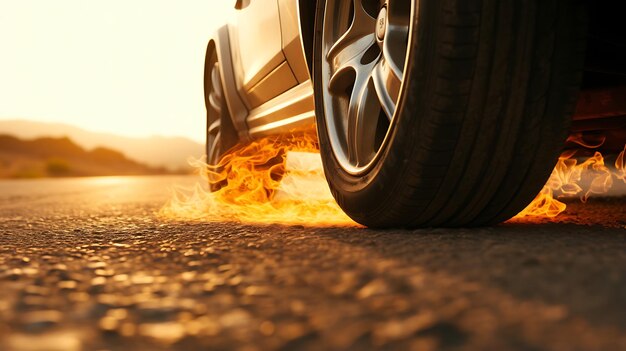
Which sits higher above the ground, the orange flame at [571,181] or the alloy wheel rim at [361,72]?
the alloy wheel rim at [361,72]

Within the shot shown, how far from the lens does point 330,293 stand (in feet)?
3.68

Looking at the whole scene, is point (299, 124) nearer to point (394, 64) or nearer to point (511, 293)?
point (394, 64)

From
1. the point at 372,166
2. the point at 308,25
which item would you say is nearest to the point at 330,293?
the point at 372,166

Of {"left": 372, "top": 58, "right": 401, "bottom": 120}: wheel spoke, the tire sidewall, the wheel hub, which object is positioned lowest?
the tire sidewall

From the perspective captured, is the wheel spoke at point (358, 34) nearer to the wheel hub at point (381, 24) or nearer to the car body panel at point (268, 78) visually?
the wheel hub at point (381, 24)

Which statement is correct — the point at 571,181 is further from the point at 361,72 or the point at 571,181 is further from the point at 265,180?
the point at 361,72

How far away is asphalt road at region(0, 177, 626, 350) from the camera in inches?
35.3

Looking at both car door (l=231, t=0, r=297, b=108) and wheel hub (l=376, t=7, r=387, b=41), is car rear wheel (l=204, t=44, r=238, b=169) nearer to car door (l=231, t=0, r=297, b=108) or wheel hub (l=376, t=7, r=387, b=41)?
car door (l=231, t=0, r=297, b=108)

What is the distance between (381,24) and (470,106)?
1.95ft

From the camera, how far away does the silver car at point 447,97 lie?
1619 millimetres

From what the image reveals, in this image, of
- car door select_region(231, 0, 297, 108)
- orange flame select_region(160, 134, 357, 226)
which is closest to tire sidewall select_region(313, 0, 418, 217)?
car door select_region(231, 0, 297, 108)

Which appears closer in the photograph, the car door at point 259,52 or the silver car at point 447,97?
the silver car at point 447,97

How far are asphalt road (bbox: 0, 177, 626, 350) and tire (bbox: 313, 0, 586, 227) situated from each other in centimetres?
13

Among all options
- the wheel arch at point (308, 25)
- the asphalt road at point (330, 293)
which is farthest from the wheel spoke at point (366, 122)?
the wheel arch at point (308, 25)
